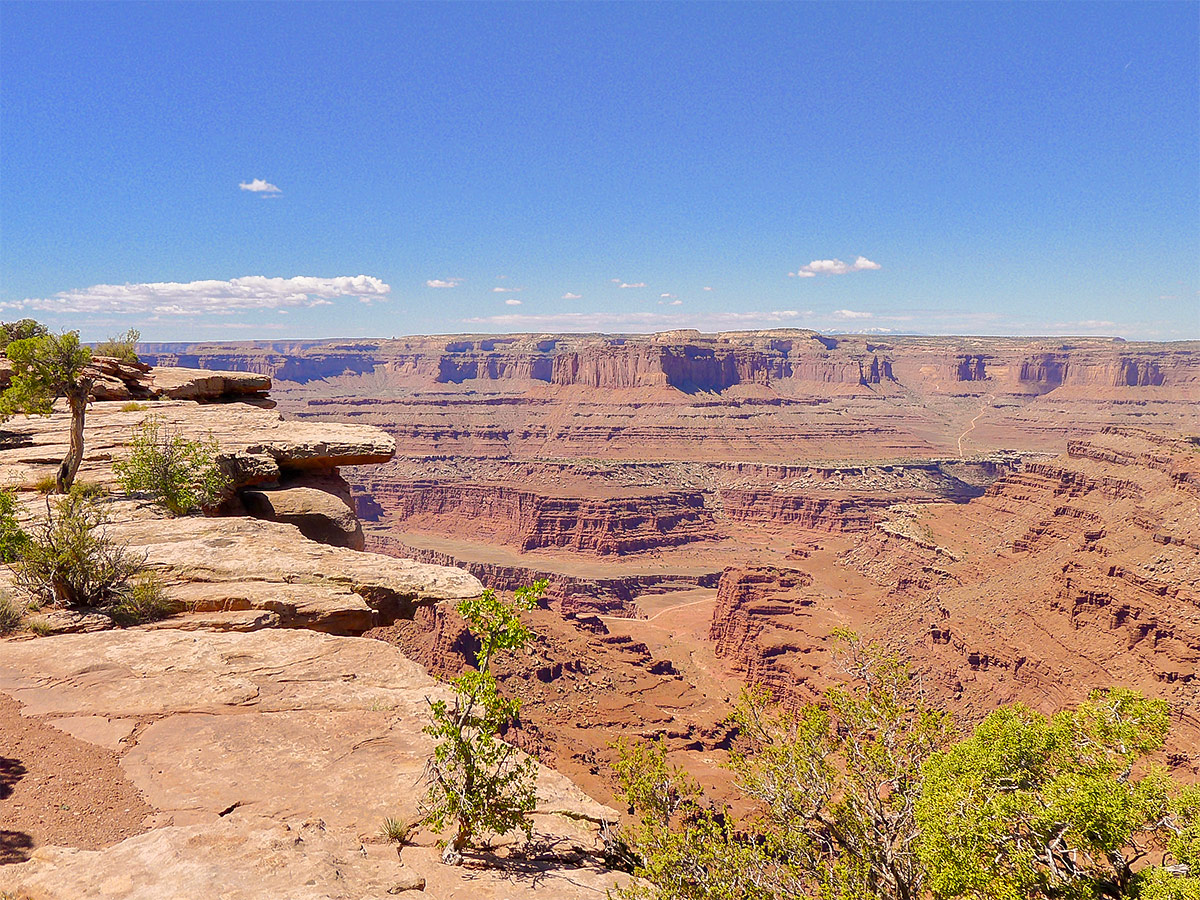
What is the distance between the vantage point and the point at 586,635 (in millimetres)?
47656

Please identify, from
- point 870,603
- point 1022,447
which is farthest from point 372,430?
point 1022,447

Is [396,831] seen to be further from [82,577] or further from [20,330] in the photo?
[20,330]

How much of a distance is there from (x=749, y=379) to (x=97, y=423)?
178285mm

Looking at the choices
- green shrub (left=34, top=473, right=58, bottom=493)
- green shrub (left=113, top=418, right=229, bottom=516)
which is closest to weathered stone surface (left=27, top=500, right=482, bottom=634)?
green shrub (left=113, top=418, right=229, bottom=516)

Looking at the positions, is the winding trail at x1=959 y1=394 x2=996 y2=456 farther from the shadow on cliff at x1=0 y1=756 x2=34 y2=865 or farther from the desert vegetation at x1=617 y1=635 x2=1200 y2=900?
the shadow on cliff at x1=0 y1=756 x2=34 y2=865

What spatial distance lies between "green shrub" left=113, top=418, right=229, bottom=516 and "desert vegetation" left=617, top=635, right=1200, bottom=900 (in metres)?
9.66

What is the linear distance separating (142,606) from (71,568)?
3.93 ft

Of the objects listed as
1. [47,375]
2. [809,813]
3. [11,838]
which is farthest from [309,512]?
[809,813]

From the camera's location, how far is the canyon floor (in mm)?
37000

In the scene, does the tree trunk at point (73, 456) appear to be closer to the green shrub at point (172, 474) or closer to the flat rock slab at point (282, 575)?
the green shrub at point (172, 474)

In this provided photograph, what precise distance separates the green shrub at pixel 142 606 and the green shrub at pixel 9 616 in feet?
3.19

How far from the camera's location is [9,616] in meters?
8.21

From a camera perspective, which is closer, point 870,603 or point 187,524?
point 187,524

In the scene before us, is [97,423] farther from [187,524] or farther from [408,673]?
[408,673]
